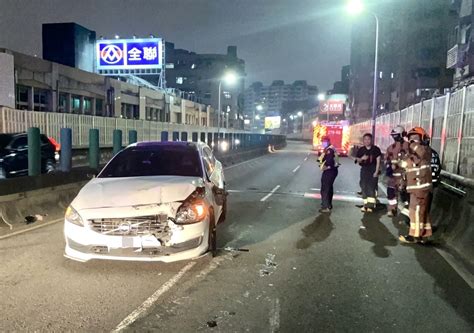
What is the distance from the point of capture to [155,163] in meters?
7.22

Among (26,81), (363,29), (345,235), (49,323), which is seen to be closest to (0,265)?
(49,323)

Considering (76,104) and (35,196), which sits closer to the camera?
(35,196)

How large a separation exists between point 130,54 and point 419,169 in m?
45.8

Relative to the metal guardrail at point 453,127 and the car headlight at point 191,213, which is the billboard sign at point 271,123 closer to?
the metal guardrail at point 453,127

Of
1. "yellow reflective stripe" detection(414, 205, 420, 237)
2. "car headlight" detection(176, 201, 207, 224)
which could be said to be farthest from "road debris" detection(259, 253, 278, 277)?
"yellow reflective stripe" detection(414, 205, 420, 237)

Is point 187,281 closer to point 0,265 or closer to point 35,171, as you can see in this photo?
point 0,265

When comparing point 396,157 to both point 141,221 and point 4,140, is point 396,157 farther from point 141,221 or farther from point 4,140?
point 4,140

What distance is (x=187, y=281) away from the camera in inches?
217

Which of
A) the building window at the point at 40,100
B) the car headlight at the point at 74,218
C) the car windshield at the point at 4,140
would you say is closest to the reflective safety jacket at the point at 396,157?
the car headlight at the point at 74,218

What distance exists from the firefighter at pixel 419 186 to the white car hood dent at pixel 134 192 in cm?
363

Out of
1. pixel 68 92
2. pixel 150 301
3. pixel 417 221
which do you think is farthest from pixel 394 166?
pixel 68 92

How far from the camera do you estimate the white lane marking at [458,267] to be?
19.1 feet

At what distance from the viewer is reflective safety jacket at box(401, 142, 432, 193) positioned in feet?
24.8

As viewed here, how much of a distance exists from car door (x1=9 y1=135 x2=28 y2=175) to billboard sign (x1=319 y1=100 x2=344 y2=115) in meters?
80.5
